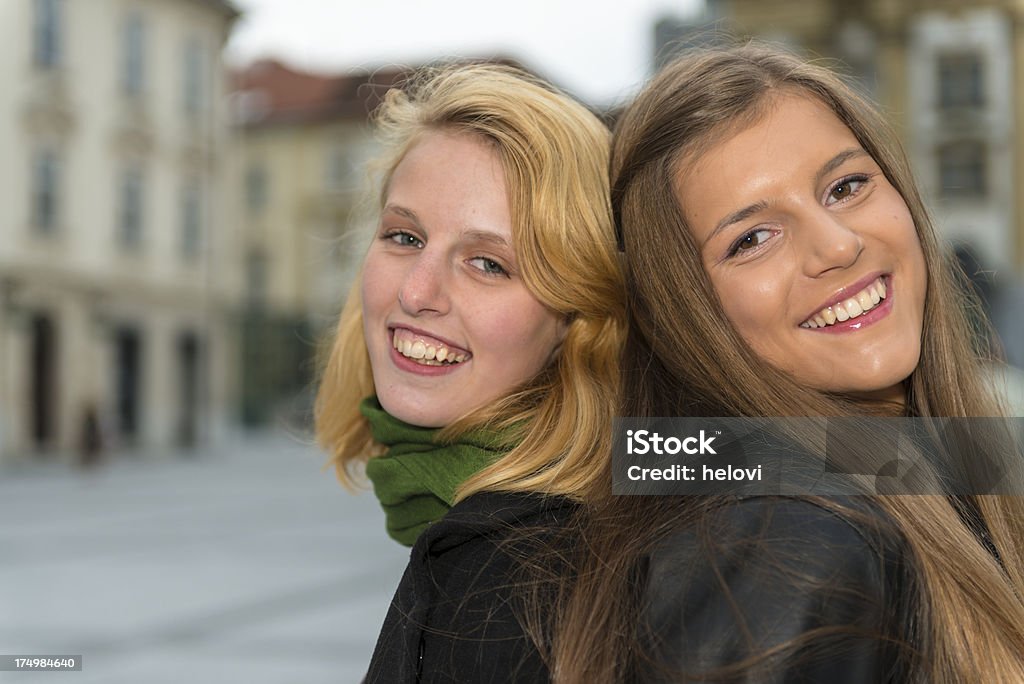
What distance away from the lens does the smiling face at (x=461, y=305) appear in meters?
1.74

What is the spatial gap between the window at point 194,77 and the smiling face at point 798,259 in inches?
1104

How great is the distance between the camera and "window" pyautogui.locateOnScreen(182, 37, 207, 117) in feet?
91.7

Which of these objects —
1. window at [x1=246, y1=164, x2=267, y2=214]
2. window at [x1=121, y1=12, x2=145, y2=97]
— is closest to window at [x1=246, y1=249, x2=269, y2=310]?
window at [x1=246, y1=164, x2=267, y2=214]

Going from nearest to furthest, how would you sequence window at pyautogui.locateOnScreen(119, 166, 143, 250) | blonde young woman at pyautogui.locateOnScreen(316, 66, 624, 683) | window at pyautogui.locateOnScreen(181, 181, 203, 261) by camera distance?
blonde young woman at pyautogui.locateOnScreen(316, 66, 624, 683) → window at pyautogui.locateOnScreen(119, 166, 143, 250) → window at pyautogui.locateOnScreen(181, 181, 203, 261)

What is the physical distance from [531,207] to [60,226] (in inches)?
965

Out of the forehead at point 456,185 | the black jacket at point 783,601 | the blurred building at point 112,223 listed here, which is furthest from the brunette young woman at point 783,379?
the blurred building at point 112,223

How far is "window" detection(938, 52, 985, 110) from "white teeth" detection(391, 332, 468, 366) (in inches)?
1291

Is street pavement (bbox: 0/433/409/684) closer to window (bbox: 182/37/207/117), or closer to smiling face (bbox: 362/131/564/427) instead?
smiling face (bbox: 362/131/564/427)

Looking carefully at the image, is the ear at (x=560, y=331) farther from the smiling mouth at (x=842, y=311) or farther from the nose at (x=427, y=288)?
the smiling mouth at (x=842, y=311)

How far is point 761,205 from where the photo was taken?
4.92ft

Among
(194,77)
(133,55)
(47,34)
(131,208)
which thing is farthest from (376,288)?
(194,77)

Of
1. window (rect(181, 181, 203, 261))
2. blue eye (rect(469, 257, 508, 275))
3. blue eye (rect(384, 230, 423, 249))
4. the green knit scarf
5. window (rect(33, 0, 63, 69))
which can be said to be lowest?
the green knit scarf

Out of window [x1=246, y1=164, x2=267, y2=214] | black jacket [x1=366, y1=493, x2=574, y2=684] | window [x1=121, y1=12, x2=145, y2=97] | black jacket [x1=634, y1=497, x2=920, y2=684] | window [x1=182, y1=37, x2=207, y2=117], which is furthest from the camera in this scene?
window [x1=246, y1=164, x2=267, y2=214]

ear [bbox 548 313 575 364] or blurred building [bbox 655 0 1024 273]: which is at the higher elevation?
blurred building [bbox 655 0 1024 273]
